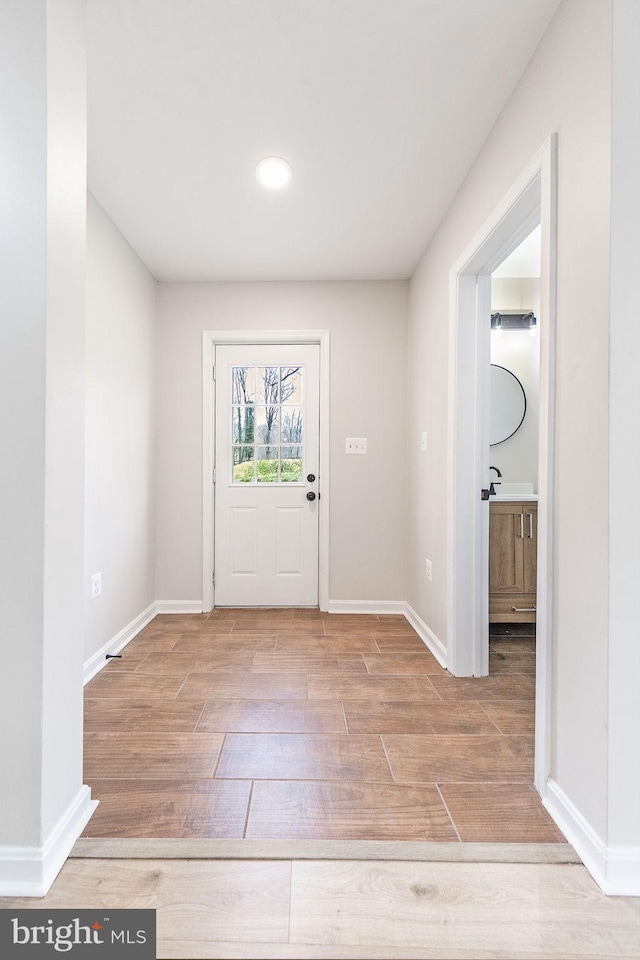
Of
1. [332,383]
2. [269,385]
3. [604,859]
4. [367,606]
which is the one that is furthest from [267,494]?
[604,859]

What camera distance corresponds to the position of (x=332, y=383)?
3.54m

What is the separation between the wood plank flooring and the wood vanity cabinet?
1835 millimetres

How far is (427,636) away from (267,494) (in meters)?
1.50

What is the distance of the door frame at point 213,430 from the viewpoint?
3.51 metres

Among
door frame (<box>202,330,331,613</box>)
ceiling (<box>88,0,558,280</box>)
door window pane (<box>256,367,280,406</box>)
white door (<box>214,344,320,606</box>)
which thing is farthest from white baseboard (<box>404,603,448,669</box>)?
ceiling (<box>88,0,558,280</box>)

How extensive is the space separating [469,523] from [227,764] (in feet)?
5.00

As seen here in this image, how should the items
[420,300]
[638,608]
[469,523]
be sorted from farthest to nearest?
1. [420,300]
2. [469,523]
3. [638,608]

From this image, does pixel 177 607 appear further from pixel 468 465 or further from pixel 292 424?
pixel 468 465

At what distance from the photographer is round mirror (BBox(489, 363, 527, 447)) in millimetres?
3652

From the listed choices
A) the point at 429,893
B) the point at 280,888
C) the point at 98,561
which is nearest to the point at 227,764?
the point at 280,888

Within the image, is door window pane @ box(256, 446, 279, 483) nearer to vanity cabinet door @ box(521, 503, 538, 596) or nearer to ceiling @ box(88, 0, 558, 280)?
ceiling @ box(88, 0, 558, 280)

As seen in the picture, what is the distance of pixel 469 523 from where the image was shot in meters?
2.45

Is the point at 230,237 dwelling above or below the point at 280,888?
above

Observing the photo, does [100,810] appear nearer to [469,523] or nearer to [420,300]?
[469,523]
